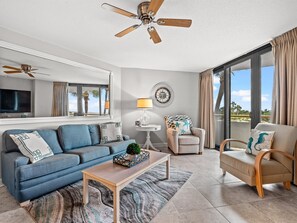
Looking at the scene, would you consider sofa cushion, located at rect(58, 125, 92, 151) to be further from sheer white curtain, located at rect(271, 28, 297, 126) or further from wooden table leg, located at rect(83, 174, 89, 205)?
sheer white curtain, located at rect(271, 28, 297, 126)

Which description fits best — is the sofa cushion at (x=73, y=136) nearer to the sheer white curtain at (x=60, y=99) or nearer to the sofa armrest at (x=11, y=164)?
the sheer white curtain at (x=60, y=99)

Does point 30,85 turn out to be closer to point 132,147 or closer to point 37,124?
point 37,124

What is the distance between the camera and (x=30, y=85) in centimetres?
264

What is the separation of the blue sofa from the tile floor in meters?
0.26

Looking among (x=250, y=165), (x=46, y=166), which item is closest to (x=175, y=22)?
(x=250, y=165)

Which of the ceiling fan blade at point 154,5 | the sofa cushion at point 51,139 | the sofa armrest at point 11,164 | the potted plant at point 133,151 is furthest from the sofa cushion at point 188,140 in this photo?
the sofa armrest at point 11,164

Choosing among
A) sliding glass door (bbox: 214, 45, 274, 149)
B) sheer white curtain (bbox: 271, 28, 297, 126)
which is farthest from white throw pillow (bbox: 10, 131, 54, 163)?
sliding glass door (bbox: 214, 45, 274, 149)

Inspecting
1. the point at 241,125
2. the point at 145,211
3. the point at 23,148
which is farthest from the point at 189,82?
the point at 23,148

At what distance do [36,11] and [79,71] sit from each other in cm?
153

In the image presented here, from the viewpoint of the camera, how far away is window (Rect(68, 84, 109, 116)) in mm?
3332

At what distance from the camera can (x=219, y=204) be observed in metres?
1.82

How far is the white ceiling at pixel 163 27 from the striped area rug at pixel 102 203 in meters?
2.35

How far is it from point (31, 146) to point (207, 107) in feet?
13.7

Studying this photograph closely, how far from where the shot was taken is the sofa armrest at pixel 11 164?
1787mm
